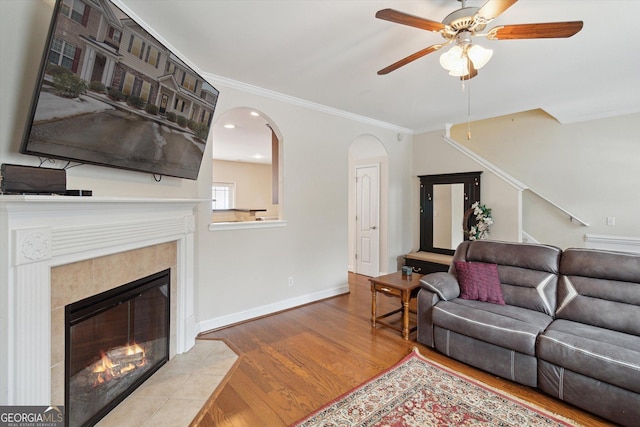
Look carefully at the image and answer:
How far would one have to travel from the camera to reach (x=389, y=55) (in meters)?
2.65

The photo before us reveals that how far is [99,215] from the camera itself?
172cm

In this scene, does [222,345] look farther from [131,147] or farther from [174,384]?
[131,147]

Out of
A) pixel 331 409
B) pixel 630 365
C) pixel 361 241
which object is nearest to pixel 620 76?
pixel 630 365

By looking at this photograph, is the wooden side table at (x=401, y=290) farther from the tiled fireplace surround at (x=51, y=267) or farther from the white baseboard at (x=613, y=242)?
the white baseboard at (x=613, y=242)

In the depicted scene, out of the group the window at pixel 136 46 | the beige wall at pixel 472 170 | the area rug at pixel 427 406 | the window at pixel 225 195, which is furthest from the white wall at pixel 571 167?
the window at pixel 225 195

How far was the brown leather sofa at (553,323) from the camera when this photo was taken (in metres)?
1.83

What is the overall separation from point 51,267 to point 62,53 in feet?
3.47

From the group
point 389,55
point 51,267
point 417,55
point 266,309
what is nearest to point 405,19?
point 417,55

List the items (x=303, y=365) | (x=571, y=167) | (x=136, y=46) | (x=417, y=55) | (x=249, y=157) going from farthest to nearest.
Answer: (x=249, y=157) < (x=571, y=167) < (x=303, y=365) < (x=417, y=55) < (x=136, y=46)

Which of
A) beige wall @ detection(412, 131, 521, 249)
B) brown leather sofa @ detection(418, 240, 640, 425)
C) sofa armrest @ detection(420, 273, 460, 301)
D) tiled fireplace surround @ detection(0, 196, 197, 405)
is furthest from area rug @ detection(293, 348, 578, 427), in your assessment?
beige wall @ detection(412, 131, 521, 249)

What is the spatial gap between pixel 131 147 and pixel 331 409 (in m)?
2.22

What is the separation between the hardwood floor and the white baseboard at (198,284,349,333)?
Result: 8cm

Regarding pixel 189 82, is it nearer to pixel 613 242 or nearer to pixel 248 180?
pixel 613 242

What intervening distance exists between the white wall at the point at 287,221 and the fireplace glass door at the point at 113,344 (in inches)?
25.7
